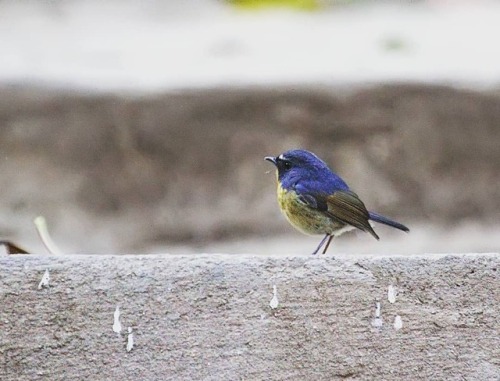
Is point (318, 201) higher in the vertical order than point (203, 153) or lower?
lower

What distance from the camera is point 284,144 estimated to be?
16.8ft

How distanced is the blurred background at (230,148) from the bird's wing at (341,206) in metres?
1.67

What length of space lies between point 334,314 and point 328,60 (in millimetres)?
3111

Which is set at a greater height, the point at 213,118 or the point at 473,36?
the point at 473,36

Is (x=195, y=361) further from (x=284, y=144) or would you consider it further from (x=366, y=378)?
(x=284, y=144)

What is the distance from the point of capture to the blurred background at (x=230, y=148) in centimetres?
516

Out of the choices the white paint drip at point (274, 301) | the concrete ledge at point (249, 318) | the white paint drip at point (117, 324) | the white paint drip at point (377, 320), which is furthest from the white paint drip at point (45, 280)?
the white paint drip at point (377, 320)

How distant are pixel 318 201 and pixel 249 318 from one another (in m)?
0.97

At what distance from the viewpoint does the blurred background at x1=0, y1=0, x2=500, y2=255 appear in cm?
516

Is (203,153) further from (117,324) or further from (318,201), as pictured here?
(117,324)

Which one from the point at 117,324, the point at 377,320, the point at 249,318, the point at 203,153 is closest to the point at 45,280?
the point at 117,324

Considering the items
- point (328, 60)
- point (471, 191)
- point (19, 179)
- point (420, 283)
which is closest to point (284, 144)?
point (328, 60)

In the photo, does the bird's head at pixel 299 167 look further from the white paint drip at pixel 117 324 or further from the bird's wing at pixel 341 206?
the white paint drip at pixel 117 324

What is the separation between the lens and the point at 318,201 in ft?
11.1
